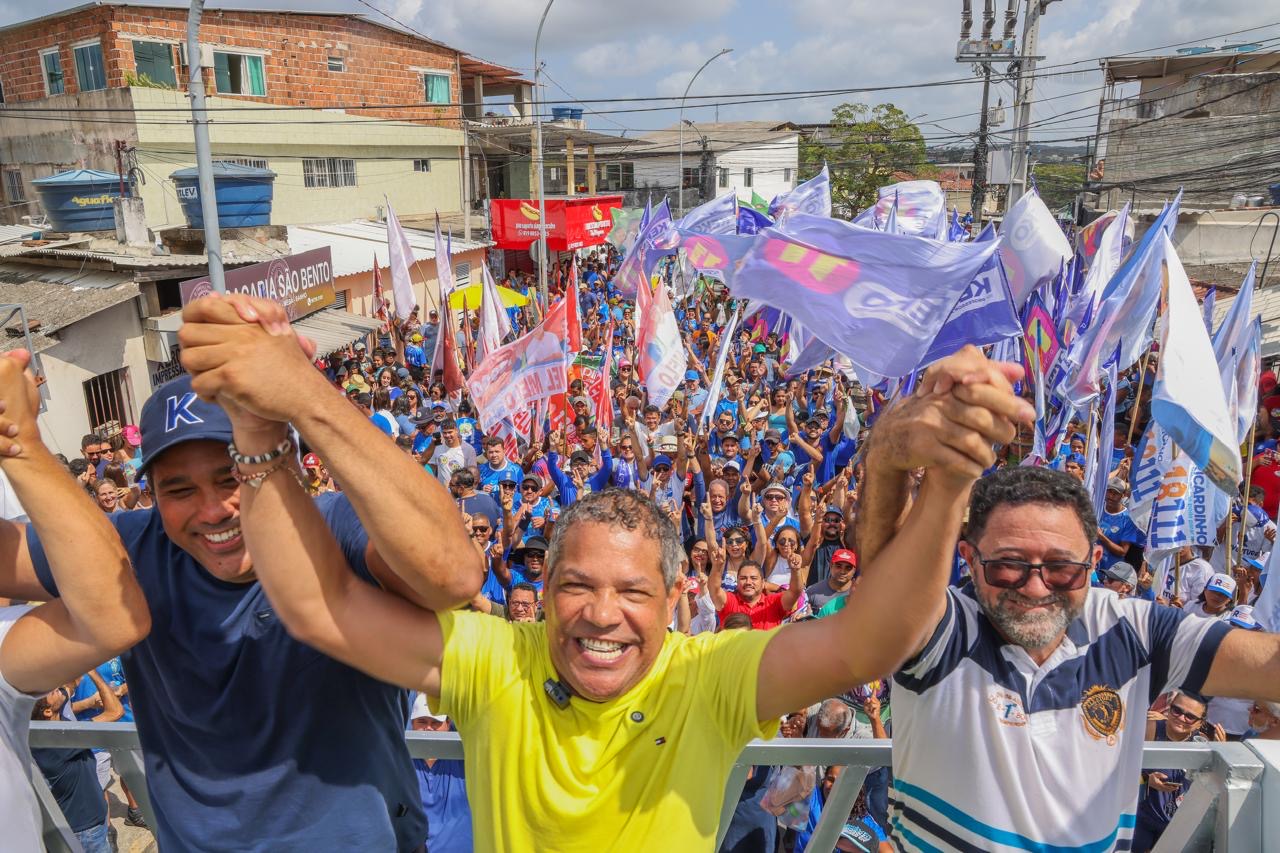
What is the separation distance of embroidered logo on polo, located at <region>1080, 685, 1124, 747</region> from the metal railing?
96mm

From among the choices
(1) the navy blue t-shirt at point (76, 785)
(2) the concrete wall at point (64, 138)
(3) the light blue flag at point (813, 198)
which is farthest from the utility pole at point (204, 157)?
(2) the concrete wall at point (64, 138)

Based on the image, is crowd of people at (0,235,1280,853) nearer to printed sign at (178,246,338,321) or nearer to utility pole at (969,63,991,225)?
printed sign at (178,246,338,321)

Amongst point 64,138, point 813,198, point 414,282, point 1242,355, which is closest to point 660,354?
point 813,198

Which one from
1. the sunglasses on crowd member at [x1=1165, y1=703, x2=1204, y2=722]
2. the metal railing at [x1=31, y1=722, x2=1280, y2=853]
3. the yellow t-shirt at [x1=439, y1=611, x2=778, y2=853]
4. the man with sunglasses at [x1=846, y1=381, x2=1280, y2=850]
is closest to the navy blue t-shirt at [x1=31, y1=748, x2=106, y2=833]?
the metal railing at [x1=31, y1=722, x2=1280, y2=853]

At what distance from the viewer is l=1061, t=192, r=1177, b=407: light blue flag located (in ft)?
21.4

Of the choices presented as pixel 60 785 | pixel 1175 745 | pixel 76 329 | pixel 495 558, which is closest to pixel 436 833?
pixel 60 785

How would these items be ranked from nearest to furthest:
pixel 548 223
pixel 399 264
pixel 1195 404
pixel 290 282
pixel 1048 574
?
1. pixel 1048 574
2. pixel 1195 404
3. pixel 290 282
4. pixel 399 264
5. pixel 548 223

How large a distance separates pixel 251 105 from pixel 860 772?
1105 inches

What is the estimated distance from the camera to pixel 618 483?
8.01 meters

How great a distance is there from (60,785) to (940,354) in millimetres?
5470

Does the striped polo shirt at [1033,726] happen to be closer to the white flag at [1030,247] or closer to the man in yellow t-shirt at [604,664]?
the man in yellow t-shirt at [604,664]

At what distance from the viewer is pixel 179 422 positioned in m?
1.66

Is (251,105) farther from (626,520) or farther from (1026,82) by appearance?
(626,520)

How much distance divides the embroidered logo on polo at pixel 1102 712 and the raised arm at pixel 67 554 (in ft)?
5.99
